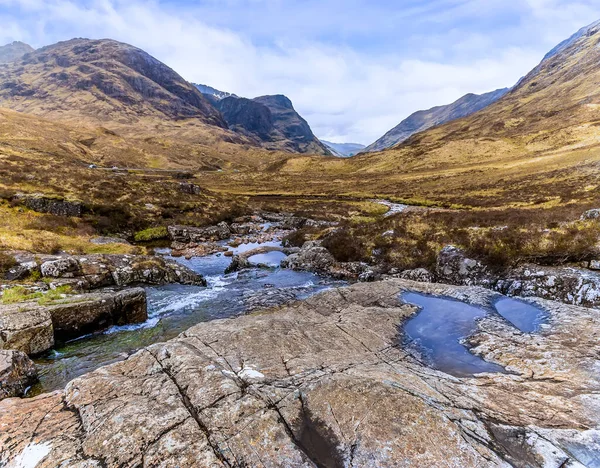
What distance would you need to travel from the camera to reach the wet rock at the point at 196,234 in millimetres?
42312

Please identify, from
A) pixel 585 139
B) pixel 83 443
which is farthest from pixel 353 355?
pixel 585 139

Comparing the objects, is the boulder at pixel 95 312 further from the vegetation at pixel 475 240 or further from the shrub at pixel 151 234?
the shrub at pixel 151 234

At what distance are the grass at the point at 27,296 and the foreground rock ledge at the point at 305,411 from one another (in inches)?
327

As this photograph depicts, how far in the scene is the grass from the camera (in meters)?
15.7

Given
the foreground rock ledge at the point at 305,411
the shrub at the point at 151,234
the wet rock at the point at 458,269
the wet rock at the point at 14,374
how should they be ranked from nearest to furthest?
the foreground rock ledge at the point at 305,411 → the wet rock at the point at 14,374 → the wet rock at the point at 458,269 → the shrub at the point at 151,234

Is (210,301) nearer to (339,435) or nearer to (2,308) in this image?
(2,308)

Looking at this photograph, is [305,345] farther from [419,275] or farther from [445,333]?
[419,275]

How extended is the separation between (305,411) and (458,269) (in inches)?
755

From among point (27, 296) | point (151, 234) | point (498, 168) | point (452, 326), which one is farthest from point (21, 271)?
point (498, 168)

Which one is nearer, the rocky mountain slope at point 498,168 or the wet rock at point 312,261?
the wet rock at point 312,261

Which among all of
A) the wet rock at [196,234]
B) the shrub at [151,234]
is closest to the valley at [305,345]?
the shrub at [151,234]

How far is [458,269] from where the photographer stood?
2336cm

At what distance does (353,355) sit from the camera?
1180 centimetres

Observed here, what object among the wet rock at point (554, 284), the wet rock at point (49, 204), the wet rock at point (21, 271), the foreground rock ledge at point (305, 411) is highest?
the wet rock at point (49, 204)
